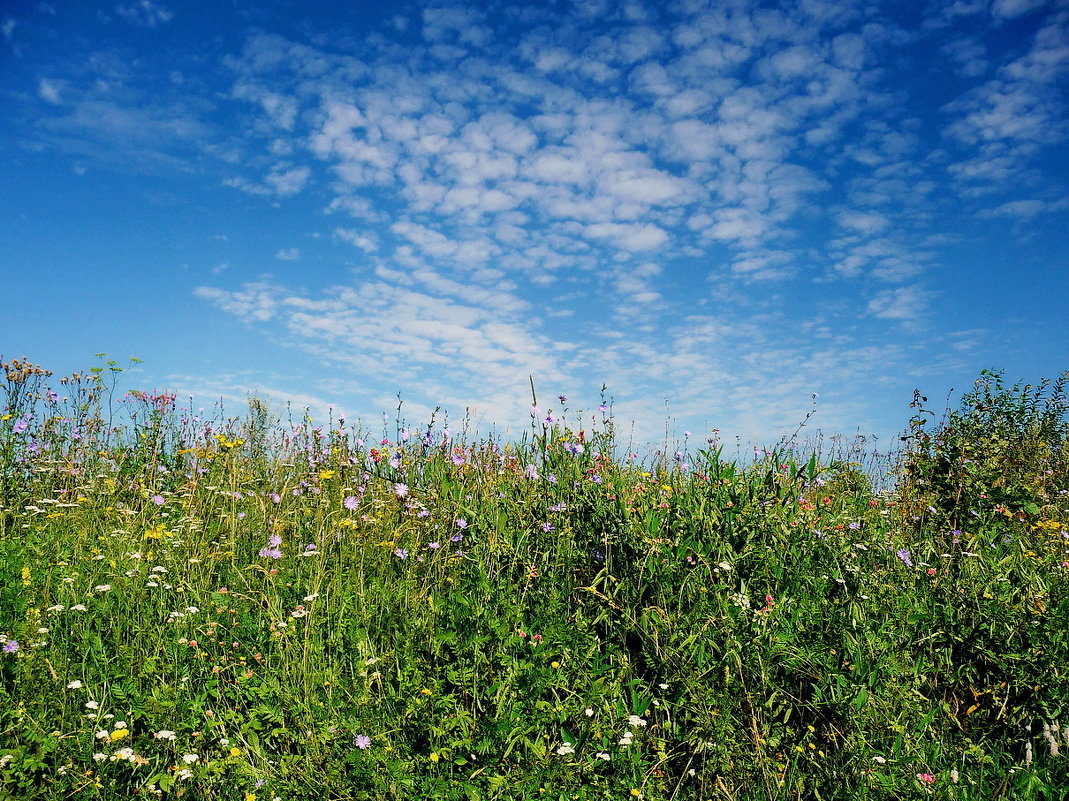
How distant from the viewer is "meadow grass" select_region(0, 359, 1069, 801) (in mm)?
2455

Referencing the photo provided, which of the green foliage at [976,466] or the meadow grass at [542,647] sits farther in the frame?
the green foliage at [976,466]

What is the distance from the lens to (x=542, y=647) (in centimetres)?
276

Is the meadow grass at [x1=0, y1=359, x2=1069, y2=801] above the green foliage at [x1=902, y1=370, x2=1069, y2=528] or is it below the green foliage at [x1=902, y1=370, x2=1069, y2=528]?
below

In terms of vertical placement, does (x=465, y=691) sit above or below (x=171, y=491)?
below

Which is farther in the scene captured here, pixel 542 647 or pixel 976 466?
pixel 976 466

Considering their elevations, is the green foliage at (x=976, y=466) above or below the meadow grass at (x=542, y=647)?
above

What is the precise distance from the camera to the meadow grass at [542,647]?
2.46 meters

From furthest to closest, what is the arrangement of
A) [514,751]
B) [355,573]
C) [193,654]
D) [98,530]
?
1. [98,530]
2. [355,573]
3. [193,654]
4. [514,751]

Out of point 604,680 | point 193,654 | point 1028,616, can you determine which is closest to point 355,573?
point 193,654

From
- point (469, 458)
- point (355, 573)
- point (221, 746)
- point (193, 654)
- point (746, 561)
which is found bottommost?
point (221, 746)

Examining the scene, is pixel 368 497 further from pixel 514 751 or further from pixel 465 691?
pixel 514 751

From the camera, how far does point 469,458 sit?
5.69m

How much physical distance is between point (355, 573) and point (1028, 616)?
3.61m

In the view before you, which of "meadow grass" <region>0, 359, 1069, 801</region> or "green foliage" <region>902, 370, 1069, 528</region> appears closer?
"meadow grass" <region>0, 359, 1069, 801</region>
